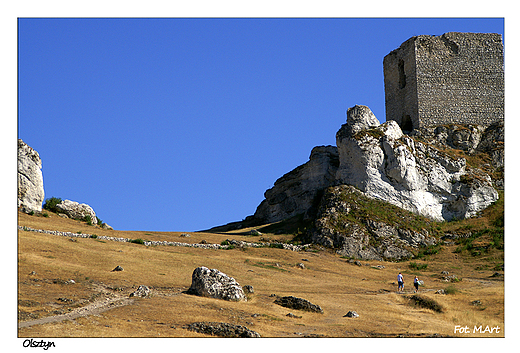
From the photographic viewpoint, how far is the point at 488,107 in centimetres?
5466

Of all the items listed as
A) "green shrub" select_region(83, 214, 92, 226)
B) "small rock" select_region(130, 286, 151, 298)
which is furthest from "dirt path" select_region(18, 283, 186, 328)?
"green shrub" select_region(83, 214, 92, 226)

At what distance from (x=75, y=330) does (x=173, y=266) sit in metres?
14.3

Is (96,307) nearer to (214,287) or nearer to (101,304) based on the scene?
(101,304)

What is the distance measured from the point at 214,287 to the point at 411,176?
28810 mm

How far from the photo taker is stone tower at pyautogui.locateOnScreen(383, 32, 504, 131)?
5434 centimetres

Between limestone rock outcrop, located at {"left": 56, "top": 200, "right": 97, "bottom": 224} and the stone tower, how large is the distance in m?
29.7

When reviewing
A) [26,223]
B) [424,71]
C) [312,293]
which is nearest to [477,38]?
[424,71]

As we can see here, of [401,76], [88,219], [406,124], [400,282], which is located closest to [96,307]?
[400,282]

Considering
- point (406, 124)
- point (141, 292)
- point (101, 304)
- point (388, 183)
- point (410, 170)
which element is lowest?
point (101, 304)

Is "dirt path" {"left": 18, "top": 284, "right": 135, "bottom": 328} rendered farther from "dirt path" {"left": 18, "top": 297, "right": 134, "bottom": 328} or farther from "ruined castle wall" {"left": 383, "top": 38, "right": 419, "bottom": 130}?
"ruined castle wall" {"left": 383, "top": 38, "right": 419, "bottom": 130}

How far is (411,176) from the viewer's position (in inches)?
1884

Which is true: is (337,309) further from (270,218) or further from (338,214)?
(270,218)

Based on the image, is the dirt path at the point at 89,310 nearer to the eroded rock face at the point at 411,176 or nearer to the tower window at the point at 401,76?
the eroded rock face at the point at 411,176

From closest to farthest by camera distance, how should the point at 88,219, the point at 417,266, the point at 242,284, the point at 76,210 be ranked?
1. the point at 242,284
2. the point at 417,266
3. the point at 88,219
4. the point at 76,210
